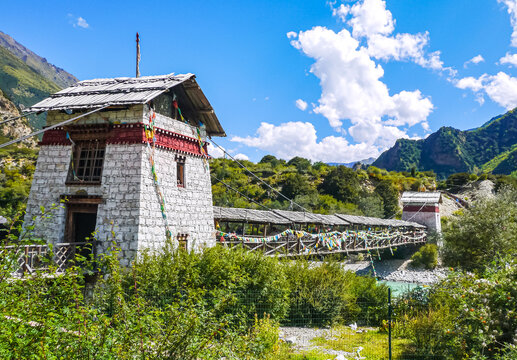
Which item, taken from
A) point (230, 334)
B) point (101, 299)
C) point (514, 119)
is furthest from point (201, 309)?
point (514, 119)

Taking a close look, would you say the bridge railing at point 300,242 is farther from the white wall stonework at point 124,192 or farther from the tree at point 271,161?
the tree at point 271,161

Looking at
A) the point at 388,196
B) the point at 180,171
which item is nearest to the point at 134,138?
the point at 180,171

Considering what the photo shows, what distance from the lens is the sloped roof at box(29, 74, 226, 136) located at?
11.7 metres

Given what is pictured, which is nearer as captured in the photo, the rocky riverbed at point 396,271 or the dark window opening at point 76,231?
the dark window opening at point 76,231

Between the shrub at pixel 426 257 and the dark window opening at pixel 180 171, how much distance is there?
2655 cm

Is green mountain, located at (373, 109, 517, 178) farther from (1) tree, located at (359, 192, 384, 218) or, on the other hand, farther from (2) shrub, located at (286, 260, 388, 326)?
(2) shrub, located at (286, 260, 388, 326)

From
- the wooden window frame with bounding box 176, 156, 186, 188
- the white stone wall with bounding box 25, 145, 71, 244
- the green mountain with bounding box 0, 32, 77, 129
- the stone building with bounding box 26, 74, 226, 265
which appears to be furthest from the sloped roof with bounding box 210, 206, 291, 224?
the green mountain with bounding box 0, 32, 77, 129

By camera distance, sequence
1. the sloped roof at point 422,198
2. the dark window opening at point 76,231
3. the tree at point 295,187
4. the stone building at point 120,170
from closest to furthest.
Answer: the dark window opening at point 76,231 < the stone building at point 120,170 < the sloped roof at point 422,198 < the tree at point 295,187

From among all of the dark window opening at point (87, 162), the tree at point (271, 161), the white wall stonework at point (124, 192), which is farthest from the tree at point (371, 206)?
the dark window opening at point (87, 162)

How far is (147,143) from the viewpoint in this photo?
38.7ft

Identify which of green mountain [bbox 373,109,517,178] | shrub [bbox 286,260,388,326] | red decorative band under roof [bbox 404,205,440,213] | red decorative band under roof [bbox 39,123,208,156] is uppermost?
green mountain [bbox 373,109,517,178]

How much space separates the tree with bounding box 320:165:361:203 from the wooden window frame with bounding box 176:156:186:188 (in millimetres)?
34308

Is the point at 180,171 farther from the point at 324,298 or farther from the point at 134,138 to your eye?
the point at 324,298

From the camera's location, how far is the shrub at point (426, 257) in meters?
31.5
